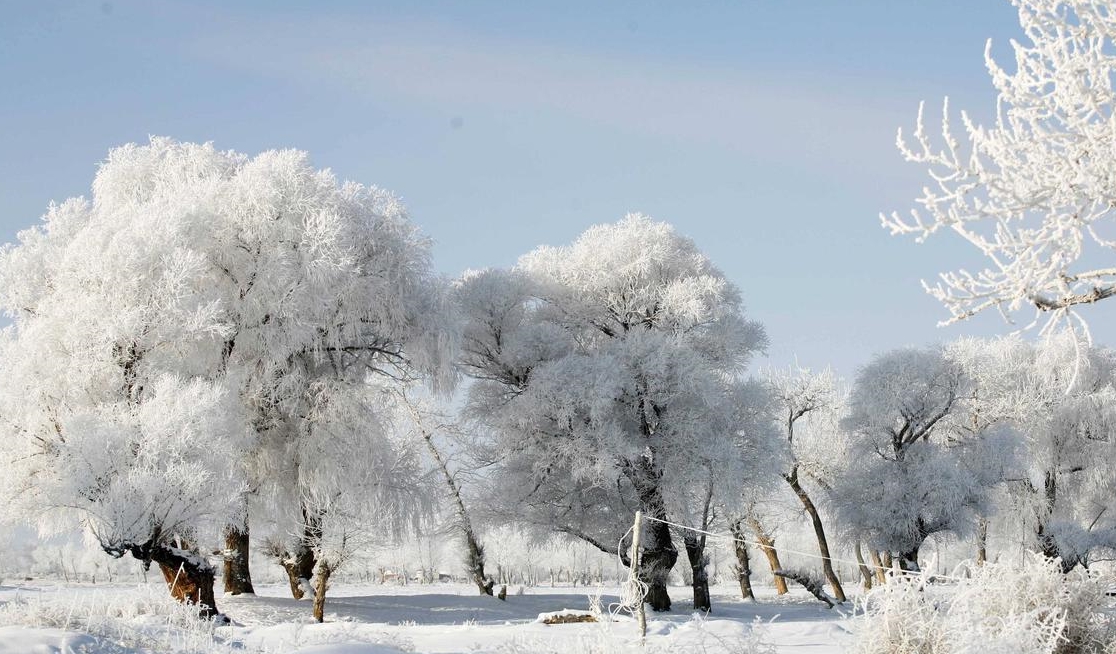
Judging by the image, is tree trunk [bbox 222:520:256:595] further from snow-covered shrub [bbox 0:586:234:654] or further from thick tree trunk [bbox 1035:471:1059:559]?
thick tree trunk [bbox 1035:471:1059:559]

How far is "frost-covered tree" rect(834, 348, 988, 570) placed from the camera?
1184 inches

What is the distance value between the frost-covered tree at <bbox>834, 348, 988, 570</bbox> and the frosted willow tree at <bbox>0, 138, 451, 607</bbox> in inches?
602

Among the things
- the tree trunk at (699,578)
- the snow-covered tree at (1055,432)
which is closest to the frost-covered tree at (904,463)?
the snow-covered tree at (1055,432)

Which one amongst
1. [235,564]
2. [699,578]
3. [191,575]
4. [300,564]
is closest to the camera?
[191,575]

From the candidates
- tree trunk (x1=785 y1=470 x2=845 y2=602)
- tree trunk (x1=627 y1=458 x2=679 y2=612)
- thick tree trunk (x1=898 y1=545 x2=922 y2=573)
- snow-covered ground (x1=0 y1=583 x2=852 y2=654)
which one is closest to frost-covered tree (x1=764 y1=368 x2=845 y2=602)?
tree trunk (x1=785 y1=470 x2=845 y2=602)

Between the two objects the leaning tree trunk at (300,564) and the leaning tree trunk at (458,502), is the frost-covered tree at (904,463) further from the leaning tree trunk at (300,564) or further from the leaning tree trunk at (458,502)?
the leaning tree trunk at (300,564)

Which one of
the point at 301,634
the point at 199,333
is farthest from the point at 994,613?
the point at 199,333

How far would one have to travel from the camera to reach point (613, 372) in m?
24.7

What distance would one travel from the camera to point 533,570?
90.3 m

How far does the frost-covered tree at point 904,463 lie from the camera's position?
30062 millimetres

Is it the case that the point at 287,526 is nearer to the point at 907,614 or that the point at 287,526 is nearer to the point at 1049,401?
the point at 907,614

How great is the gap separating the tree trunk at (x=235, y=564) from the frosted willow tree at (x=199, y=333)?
0.11m

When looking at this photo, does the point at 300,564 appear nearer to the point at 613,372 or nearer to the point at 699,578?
the point at 613,372

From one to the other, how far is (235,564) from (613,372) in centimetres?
1043
